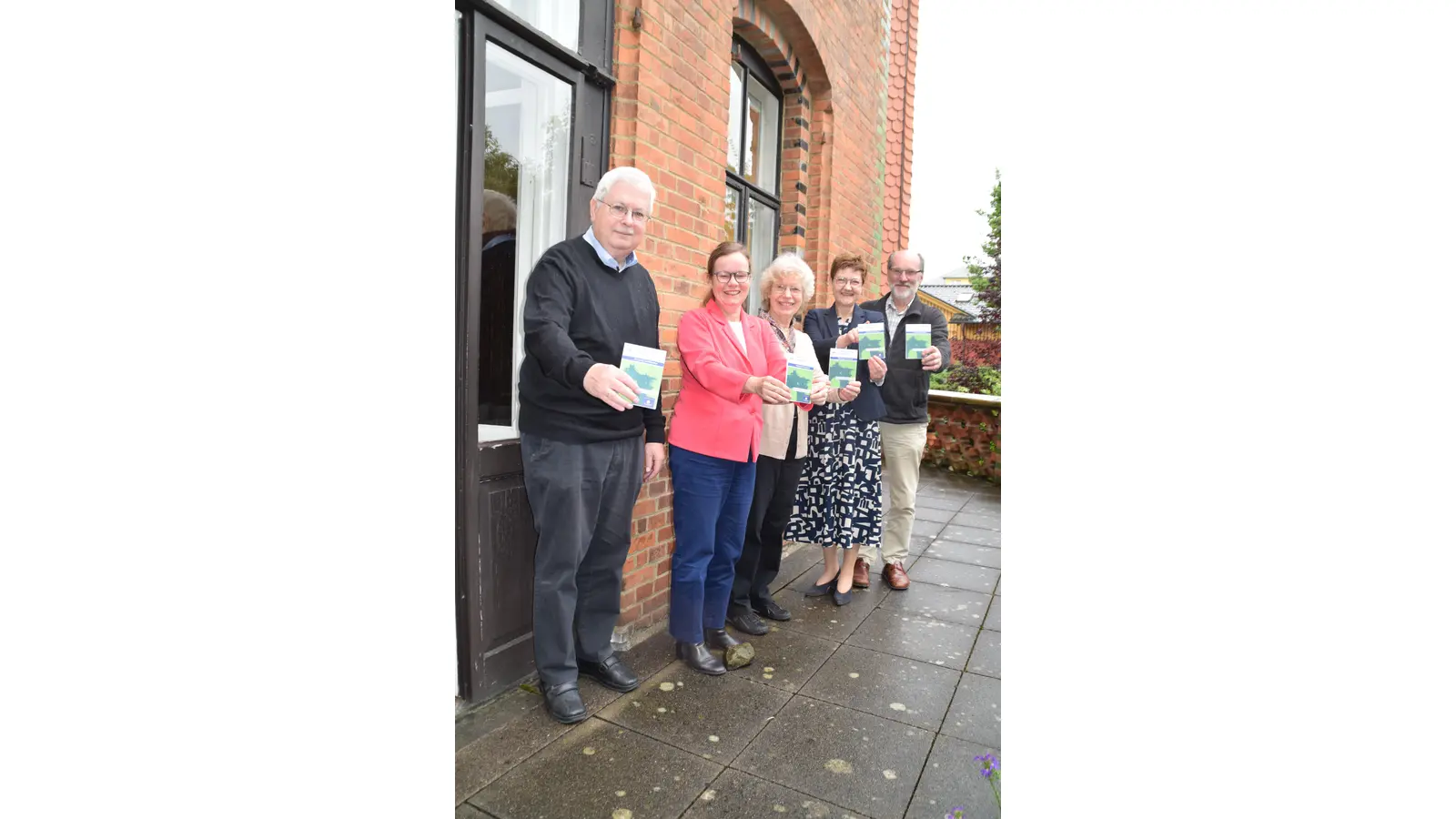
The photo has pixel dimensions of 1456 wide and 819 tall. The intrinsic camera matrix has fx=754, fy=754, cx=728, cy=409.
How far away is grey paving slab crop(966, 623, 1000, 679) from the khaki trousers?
81 centimetres

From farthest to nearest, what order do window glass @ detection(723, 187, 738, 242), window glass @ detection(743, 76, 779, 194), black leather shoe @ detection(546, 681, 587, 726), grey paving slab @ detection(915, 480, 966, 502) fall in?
grey paving slab @ detection(915, 480, 966, 502) → window glass @ detection(743, 76, 779, 194) → window glass @ detection(723, 187, 738, 242) → black leather shoe @ detection(546, 681, 587, 726)

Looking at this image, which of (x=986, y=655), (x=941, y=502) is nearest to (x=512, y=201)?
(x=986, y=655)

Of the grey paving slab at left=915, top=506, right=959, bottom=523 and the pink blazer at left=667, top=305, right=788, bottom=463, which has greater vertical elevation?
the pink blazer at left=667, top=305, right=788, bottom=463

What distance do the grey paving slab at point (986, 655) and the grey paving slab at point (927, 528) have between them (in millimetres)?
2035

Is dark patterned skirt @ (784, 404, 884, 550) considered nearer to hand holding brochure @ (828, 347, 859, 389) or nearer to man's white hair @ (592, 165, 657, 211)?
hand holding brochure @ (828, 347, 859, 389)

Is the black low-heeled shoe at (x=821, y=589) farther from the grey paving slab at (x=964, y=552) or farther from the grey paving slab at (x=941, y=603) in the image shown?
the grey paving slab at (x=964, y=552)

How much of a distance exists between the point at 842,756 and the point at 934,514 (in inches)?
170

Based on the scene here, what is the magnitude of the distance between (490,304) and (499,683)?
1.50 m

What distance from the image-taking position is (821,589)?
4.28 m

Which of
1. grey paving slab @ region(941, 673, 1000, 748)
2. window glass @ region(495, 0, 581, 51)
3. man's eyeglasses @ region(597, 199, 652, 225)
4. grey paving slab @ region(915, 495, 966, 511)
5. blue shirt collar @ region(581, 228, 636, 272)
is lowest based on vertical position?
grey paving slab @ region(941, 673, 1000, 748)

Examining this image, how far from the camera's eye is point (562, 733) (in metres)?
2.68

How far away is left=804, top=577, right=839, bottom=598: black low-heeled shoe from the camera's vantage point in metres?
4.26

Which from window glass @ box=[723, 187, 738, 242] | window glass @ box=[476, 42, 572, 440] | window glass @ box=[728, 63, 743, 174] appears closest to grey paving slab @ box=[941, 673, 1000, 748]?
window glass @ box=[476, 42, 572, 440]

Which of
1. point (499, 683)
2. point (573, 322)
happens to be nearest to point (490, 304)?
point (573, 322)
